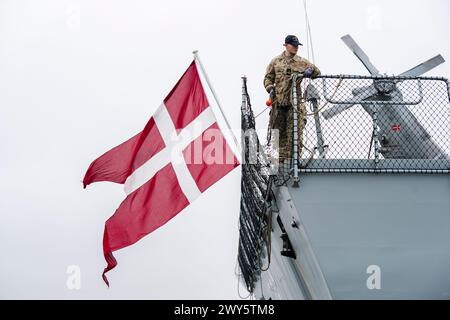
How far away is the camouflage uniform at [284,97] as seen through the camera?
354 inches

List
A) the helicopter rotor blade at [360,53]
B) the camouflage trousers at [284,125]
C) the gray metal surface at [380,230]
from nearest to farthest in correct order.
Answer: the gray metal surface at [380,230] → the camouflage trousers at [284,125] → the helicopter rotor blade at [360,53]

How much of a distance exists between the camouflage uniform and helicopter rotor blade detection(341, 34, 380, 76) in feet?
4.39

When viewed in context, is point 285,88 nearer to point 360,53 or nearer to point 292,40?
point 292,40

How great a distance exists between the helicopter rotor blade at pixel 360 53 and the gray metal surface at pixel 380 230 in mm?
2892

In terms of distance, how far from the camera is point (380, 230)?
24.5 feet

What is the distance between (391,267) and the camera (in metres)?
7.25

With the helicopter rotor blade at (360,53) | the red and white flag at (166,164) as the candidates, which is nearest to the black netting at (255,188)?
the red and white flag at (166,164)

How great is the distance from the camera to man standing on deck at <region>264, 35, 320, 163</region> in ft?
29.5

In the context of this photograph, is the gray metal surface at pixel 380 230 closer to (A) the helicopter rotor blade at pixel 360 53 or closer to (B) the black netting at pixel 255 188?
(B) the black netting at pixel 255 188

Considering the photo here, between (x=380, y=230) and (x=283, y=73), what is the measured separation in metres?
2.67

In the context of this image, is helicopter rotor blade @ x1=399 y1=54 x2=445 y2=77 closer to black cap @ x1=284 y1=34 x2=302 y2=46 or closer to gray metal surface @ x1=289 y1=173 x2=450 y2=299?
black cap @ x1=284 y1=34 x2=302 y2=46

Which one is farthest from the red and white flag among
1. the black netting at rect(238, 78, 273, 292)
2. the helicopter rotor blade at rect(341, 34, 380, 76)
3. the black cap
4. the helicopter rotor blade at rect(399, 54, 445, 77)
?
the helicopter rotor blade at rect(399, 54, 445, 77)
